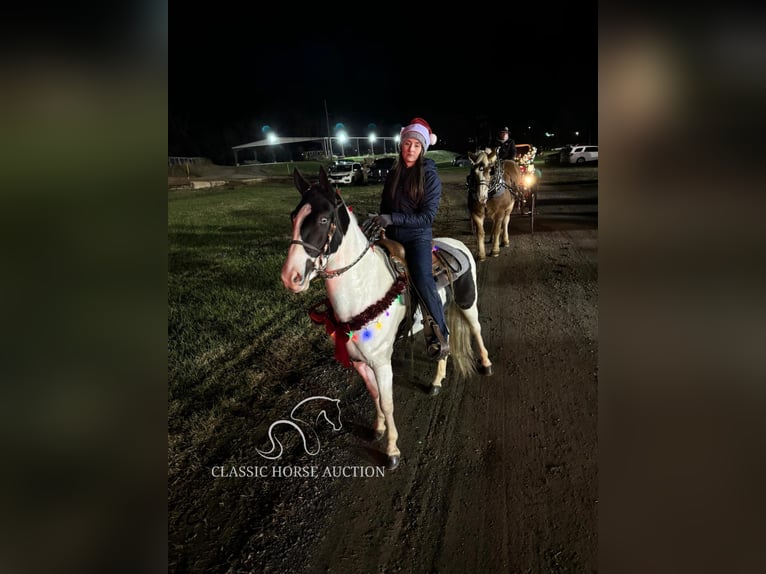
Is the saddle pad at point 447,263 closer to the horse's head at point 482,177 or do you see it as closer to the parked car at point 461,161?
the parked car at point 461,161

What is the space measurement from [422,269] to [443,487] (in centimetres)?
160

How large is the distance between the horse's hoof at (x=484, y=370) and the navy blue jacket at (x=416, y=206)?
5.73 feet

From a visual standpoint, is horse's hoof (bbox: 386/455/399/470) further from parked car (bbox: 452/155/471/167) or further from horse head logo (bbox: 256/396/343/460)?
parked car (bbox: 452/155/471/167)

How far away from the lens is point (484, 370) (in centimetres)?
401

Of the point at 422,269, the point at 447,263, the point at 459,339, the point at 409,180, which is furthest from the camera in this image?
the point at 459,339

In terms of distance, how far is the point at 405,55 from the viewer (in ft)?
11.0

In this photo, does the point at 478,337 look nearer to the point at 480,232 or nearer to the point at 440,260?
the point at 440,260

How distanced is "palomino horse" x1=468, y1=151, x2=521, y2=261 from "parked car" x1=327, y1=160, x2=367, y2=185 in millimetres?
3347

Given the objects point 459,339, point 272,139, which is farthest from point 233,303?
point 459,339

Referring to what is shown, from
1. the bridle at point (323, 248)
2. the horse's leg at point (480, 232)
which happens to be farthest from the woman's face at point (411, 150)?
the horse's leg at point (480, 232)

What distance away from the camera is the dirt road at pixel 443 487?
90.1 inches
